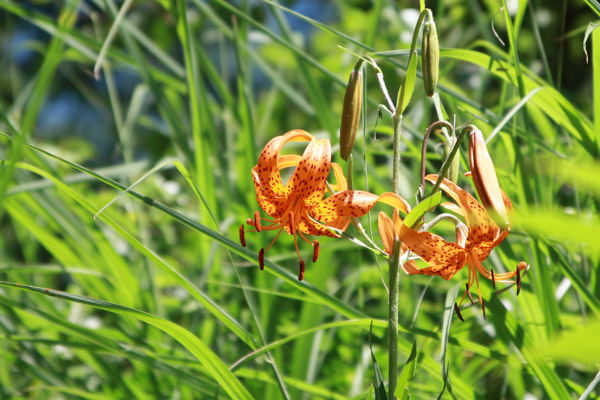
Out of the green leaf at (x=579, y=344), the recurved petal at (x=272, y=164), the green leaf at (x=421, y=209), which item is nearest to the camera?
the green leaf at (x=579, y=344)

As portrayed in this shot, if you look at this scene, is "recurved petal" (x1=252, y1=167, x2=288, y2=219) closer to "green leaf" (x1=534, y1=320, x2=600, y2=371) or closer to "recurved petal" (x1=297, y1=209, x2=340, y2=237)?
"recurved petal" (x1=297, y1=209, x2=340, y2=237)

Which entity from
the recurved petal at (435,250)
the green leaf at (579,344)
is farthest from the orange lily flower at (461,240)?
the green leaf at (579,344)

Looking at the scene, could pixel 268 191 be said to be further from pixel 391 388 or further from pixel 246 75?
pixel 246 75

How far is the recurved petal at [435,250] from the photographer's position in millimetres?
549

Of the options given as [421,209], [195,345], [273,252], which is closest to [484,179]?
[421,209]

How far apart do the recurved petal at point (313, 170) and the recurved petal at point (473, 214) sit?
0.11 metres

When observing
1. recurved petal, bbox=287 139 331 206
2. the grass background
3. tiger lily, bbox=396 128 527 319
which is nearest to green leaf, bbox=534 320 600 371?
the grass background

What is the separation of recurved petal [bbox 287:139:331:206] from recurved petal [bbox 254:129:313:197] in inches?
0.9

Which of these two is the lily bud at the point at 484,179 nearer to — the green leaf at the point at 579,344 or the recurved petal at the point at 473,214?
the recurved petal at the point at 473,214

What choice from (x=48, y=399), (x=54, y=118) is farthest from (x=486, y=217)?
(x=54, y=118)

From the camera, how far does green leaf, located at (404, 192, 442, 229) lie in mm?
496

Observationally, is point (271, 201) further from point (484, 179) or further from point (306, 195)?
point (484, 179)

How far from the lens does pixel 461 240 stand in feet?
1.99

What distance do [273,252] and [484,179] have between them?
0.88 metres
